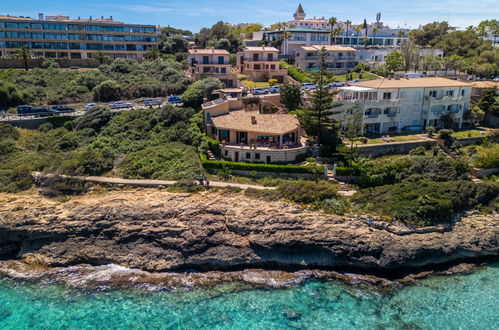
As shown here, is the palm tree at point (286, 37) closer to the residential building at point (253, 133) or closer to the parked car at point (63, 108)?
the residential building at point (253, 133)

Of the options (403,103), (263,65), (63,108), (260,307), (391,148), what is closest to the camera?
(260,307)

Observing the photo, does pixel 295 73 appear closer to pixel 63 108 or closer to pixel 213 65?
pixel 213 65

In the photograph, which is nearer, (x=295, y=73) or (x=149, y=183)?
(x=149, y=183)

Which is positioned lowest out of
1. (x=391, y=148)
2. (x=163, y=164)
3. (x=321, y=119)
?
(x=163, y=164)

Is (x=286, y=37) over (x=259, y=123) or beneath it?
over

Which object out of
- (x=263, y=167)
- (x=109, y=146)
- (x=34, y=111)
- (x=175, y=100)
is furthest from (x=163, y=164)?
(x=34, y=111)

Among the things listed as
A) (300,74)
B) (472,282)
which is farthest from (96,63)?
(472,282)

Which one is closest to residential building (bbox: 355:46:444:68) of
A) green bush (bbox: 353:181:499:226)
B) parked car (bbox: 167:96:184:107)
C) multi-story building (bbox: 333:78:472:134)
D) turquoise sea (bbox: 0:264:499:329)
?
multi-story building (bbox: 333:78:472:134)
